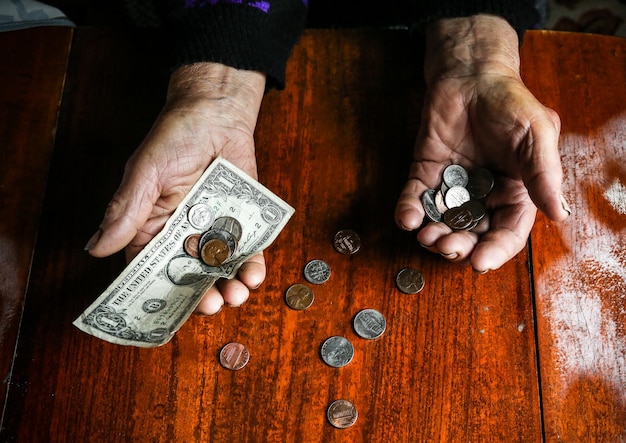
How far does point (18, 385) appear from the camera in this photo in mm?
1036

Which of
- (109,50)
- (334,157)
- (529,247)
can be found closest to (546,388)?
(529,247)

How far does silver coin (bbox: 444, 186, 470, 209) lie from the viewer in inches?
44.1

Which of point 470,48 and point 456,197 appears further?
point 470,48

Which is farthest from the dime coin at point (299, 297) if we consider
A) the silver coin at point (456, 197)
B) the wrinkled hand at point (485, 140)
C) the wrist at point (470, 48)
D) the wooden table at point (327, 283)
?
the wrist at point (470, 48)

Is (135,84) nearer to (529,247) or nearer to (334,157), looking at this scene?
(334,157)

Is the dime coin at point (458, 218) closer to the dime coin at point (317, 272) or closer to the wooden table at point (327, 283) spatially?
the wooden table at point (327, 283)

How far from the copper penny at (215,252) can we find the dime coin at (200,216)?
0.04 metres

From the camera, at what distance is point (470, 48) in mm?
1244

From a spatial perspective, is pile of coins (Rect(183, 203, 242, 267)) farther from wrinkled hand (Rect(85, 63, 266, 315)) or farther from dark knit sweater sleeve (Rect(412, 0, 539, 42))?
dark knit sweater sleeve (Rect(412, 0, 539, 42))

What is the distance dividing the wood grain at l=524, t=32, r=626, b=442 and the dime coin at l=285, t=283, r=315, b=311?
1.49ft

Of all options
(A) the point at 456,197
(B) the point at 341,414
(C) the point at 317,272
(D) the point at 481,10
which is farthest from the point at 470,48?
(B) the point at 341,414

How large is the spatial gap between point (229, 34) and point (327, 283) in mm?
593

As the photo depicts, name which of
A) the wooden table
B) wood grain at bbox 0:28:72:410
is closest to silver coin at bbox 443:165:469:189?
the wooden table

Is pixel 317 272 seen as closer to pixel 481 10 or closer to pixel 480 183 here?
pixel 480 183
